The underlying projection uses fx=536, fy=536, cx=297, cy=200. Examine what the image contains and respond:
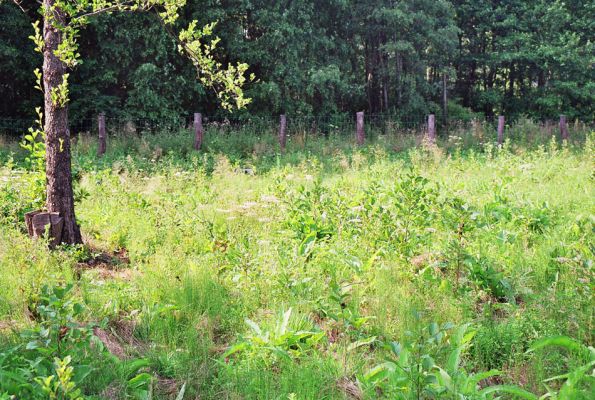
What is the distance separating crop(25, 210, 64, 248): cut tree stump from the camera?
5.37 metres

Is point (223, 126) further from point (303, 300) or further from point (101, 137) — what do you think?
point (303, 300)

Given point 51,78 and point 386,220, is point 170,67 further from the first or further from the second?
point 386,220

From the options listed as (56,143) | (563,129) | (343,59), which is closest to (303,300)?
(56,143)

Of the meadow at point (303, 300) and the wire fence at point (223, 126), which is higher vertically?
the wire fence at point (223, 126)

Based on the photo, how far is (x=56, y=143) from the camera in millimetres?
5473

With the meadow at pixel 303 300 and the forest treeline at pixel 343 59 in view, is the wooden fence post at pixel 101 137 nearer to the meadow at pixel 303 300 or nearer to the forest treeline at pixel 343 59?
the forest treeline at pixel 343 59

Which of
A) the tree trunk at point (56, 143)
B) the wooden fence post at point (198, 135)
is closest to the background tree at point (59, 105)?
the tree trunk at point (56, 143)

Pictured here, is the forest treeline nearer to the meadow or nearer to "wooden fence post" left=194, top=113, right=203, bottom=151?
"wooden fence post" left=194, top=113, right=203, bottom=151

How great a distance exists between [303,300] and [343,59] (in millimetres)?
20191

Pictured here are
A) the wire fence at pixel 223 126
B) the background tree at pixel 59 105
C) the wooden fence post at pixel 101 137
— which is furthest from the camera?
the wire fence at pixel 223 126

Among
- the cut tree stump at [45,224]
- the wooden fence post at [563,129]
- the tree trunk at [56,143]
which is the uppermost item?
the tree trunk at [56,143]

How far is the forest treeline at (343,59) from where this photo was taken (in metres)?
18.4

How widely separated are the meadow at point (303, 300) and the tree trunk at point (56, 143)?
425 millimetres

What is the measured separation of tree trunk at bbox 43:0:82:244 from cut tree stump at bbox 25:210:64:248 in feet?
0.29
